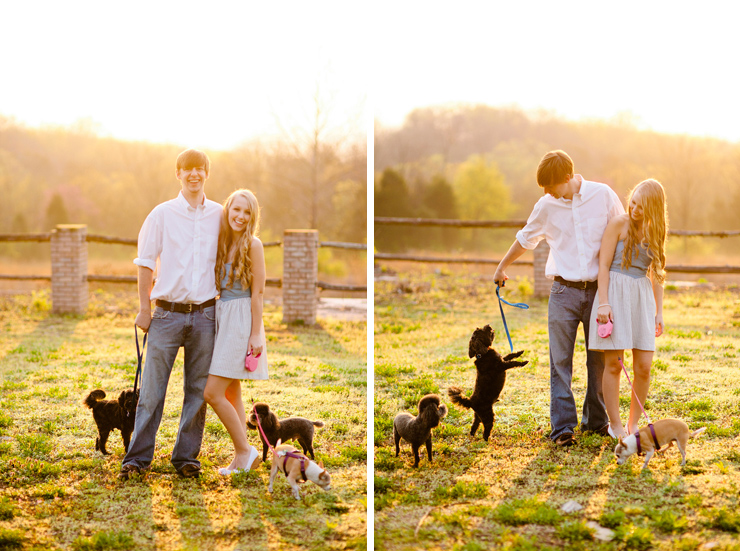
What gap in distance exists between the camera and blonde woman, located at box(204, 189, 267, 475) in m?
3.29

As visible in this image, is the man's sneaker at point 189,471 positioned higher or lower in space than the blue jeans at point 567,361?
lower

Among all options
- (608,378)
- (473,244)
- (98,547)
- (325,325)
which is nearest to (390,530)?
(98,547)

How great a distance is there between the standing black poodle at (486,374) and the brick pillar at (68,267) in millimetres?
7652

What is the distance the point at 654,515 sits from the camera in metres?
2.74

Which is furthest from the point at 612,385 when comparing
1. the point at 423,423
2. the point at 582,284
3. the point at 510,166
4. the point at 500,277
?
the point at 510,166

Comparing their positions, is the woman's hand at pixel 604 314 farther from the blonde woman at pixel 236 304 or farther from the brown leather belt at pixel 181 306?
the brown leather belt at pixel 181 306

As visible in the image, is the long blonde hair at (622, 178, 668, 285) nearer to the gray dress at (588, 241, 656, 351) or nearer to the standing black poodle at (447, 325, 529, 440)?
the gray dress at (588, 241, 656, 351)

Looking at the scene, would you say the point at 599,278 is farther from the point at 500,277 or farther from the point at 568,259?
the point at 500,277

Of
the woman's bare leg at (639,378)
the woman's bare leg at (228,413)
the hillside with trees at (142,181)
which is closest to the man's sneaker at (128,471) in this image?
the woman's bare leg at (228,413)

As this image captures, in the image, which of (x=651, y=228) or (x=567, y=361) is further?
(x=567, y=361)

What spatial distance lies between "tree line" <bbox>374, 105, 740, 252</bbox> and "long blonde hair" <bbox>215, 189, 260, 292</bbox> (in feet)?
61.4

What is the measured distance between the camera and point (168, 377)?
11.1 ft

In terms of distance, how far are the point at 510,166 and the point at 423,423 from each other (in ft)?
87.1

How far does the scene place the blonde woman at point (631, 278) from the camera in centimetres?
346
